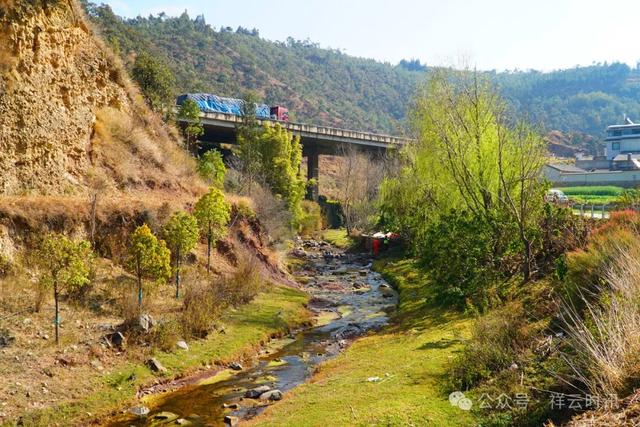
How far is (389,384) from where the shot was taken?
577 inches

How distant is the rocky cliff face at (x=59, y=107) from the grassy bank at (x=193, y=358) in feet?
34.7

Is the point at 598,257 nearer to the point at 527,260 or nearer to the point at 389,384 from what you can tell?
the point at 527,260

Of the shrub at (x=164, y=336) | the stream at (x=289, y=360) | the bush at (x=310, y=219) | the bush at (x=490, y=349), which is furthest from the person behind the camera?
the bush at (x=310, y=219)

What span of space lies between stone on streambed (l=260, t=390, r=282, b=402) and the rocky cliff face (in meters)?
14.9

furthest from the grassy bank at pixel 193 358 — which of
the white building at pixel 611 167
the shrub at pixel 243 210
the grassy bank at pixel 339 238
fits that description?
the grassy bank at pixel 339 238

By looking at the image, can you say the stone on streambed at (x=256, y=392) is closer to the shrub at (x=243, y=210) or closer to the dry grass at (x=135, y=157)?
the dry grass at (x=135, y=157)

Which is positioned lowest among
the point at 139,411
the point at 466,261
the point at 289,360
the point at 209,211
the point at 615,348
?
the point at 289,360

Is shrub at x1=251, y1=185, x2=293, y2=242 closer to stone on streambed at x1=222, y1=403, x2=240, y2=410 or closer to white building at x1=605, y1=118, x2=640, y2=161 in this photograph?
stone on streambed at x1=222, y1=403, x2=240, y2=410

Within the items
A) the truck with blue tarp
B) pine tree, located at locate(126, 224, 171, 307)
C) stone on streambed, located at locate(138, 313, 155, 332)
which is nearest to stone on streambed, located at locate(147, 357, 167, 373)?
stone on streambed, located at locate(138, 313, 155, 332)

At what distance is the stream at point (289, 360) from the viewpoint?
50.2 ft

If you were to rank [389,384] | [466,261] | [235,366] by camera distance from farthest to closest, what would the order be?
[466,261] → [235,366] → [389,384]

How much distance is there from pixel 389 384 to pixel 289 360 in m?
6.79

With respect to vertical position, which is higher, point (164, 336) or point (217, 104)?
point (217, 104)

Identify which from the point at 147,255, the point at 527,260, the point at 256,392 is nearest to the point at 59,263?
the point at 147,255
